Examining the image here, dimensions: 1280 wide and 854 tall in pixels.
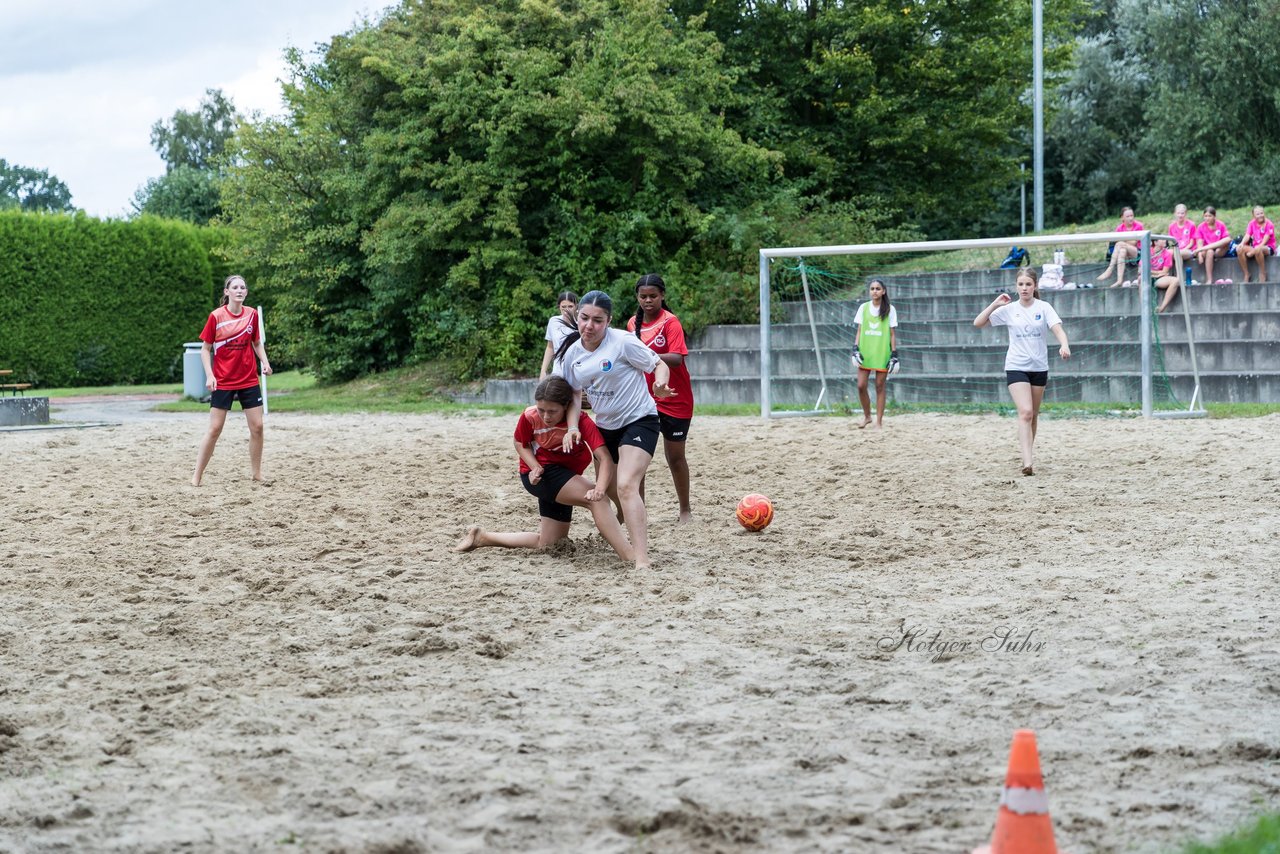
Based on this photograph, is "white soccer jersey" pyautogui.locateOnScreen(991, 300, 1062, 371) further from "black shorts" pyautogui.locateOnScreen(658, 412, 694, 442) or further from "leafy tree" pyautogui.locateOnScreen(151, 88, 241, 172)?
"leafy tree" pyautogui.locateOnScreen(151, 88, 241, 172)

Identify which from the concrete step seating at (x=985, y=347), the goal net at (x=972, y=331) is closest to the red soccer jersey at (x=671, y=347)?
the goal net at (x=972, y=331)

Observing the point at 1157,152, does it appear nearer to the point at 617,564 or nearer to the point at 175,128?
the point at 617,564

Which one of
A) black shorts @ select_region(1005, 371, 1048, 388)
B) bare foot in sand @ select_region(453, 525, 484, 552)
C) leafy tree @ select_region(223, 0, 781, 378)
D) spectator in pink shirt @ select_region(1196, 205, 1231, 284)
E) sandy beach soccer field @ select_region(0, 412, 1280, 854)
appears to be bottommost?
sandy beach soccer field @ select_region(0, 412, 1280, 854)

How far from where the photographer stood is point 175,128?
66625mm

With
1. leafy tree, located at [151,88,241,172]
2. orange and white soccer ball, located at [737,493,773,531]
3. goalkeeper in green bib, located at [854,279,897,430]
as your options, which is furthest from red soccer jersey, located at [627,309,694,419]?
leafy tree, located at [151,88,241,172]

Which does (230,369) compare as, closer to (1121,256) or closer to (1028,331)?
(1028,331)

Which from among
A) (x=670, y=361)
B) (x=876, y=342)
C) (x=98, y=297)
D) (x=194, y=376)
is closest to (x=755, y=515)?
(x=670, y=361)

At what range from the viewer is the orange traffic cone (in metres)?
3.06

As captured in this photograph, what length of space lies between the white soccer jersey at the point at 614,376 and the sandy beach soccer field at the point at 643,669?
0.89 m

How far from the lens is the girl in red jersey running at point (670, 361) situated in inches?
334

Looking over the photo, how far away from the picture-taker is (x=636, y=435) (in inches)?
297

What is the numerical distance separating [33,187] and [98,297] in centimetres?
5419

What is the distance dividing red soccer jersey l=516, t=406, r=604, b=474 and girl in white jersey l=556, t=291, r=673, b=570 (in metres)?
0.11

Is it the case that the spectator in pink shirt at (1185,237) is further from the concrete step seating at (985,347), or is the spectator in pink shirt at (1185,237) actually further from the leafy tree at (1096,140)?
the leafy tree at (1096,140)
